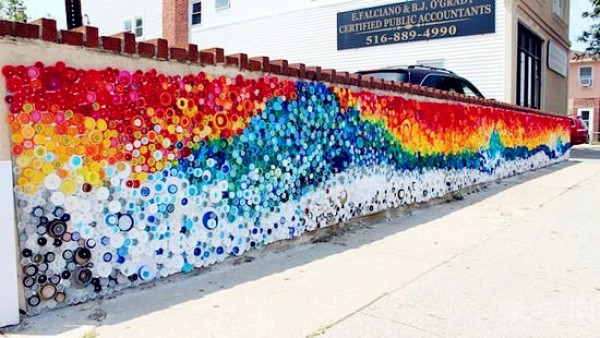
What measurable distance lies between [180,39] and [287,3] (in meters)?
6.26

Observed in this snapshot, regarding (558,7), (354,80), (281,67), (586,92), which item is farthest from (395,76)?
(586,92)

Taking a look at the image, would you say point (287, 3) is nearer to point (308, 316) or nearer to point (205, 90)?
point (205, 90)

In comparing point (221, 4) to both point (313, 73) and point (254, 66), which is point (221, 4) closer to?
point (313, 73)

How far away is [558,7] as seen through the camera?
A: 2353 centimetres

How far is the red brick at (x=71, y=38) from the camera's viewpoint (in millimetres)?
3322

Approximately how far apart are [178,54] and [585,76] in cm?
4201

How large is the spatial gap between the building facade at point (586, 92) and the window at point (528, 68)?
18794 millimetres

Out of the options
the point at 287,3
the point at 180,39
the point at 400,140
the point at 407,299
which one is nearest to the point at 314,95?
the point at 400,140

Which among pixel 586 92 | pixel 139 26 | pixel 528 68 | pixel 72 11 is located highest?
pixel 139 26

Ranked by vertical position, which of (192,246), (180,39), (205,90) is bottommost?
(192,246)

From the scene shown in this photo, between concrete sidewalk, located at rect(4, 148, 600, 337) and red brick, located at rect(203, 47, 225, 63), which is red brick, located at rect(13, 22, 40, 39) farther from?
concrete sidewalk, located at rect(4, 148, 600, 337)

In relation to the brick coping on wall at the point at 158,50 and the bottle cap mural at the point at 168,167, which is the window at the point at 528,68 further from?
the brick coping on wall at the point at 158,50

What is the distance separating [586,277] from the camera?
14.3 ft

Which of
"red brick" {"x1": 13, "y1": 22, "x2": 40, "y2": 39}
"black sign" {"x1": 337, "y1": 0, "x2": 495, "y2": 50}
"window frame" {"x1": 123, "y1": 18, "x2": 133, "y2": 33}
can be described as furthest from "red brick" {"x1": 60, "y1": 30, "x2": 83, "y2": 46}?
"window frame" {"x1": 123, "y1": 18, "x2": 133, "y2": 33}
